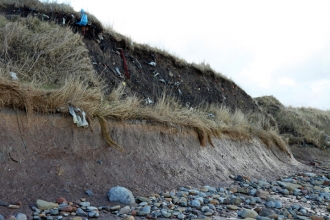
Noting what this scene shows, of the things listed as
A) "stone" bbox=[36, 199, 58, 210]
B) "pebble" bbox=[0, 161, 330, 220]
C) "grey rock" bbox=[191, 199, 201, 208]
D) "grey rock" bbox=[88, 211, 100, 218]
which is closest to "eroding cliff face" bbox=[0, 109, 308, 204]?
"stone" bbox=[36, 199, 58, 210]

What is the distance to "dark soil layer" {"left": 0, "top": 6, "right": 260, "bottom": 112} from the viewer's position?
29.9 feet

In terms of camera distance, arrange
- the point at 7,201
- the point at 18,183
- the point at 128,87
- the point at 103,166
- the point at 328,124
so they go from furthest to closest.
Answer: the point at 328,124 → the point at 128,87 → the point at 103,166 → the point at 18,183 → the point at 7,201

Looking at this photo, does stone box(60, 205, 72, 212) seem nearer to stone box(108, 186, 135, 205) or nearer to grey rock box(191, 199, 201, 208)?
Answer: stone box(108, 186, 135, 205)

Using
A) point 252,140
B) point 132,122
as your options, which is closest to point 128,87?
point 132,122

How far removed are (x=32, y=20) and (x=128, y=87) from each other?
2990 mm

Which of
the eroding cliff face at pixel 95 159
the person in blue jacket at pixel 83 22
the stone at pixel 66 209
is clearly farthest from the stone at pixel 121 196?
the person in blue jacket at pixel 83 22

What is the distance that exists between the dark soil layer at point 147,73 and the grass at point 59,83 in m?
0.60

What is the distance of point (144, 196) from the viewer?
5207 millimetres

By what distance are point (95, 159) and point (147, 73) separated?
5.22 m

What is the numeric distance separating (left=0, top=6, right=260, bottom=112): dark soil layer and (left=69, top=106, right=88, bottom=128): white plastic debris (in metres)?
2.45

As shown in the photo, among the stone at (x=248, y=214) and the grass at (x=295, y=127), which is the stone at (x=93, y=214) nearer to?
the stone at (x=248, y=214)

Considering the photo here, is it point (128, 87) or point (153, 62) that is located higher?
point (153, 62)

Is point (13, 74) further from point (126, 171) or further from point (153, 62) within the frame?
point (153, 62)

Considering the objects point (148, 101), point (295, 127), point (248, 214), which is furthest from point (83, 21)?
point (295, 127)
